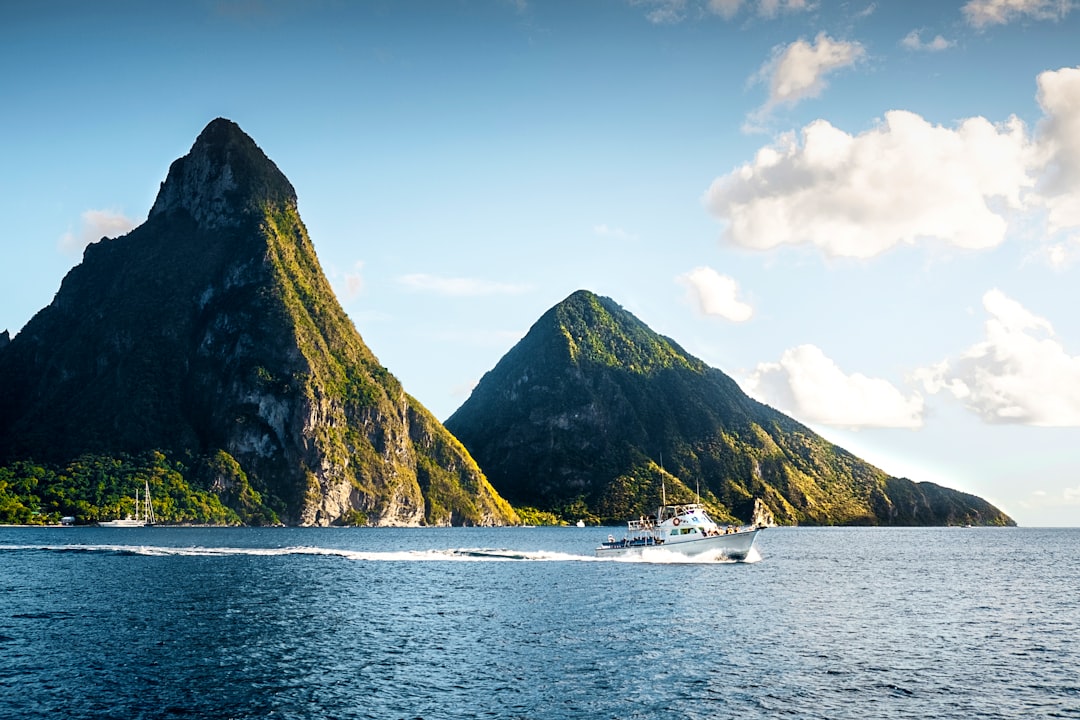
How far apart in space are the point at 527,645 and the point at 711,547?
259 ft

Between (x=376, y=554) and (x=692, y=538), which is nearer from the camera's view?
(x=692, y=538)

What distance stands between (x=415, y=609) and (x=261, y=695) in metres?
33.9

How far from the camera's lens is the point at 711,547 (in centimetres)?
13338

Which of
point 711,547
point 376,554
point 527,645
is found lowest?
point 376,554

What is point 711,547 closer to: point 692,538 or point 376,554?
point 692,538

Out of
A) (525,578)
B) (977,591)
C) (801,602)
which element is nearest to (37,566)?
(525,578)

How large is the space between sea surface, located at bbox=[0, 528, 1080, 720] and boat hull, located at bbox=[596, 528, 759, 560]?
53.0 feet

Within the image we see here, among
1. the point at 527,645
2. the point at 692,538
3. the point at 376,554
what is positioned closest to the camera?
the point at 527,645

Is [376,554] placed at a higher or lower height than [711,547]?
lower

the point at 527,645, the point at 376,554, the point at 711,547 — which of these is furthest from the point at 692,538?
the point at 527,645

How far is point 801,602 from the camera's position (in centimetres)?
8506

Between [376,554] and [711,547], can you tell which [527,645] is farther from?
[376,554]

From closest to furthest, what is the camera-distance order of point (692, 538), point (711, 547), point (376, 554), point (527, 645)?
1. point (527, 645)
2. point (692, 538)
3. point (711, 547)
4. point (376, 554)

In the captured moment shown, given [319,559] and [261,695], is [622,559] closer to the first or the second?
[319,559]
